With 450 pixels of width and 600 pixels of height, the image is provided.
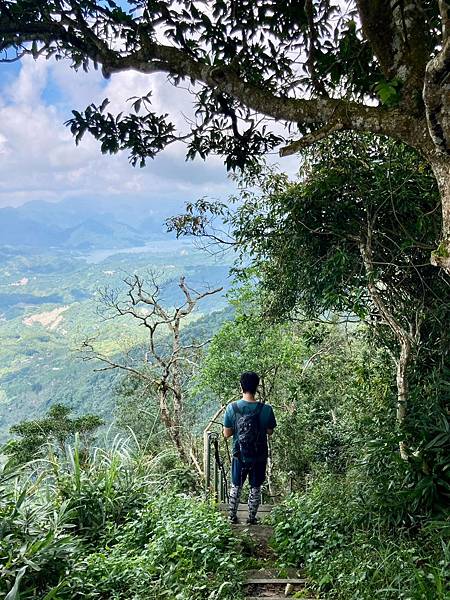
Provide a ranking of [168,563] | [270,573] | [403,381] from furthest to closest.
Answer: [403,381], [270,573], [168,563]

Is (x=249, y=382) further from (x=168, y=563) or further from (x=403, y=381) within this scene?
(x=168, y=563)

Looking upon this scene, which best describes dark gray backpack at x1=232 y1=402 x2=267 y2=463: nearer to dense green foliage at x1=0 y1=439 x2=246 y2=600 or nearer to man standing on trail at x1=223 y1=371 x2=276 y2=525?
man standing on trail at x1=223 y1=371 x2=276 y2=525

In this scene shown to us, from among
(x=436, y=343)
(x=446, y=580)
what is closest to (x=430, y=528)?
(x=446, y=580)

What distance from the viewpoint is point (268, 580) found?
3.08 metres

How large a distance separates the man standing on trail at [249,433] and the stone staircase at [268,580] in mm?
396

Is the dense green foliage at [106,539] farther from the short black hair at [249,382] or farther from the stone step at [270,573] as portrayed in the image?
the short black hair at [249,382]

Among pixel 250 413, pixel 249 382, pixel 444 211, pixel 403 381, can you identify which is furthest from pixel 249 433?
pixel 444 211

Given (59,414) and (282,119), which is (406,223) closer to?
(282,119)

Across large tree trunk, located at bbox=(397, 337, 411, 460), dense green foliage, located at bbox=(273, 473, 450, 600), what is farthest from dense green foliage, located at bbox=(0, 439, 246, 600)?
large tree trunk, located at bbox=(397, 337, 411, 460)

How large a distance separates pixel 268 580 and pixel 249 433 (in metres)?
1.16

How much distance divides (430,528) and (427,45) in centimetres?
269

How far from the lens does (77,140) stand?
351 cm

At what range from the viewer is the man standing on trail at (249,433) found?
4051 mm

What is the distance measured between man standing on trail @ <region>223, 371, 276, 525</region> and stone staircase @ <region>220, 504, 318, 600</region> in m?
0.40
